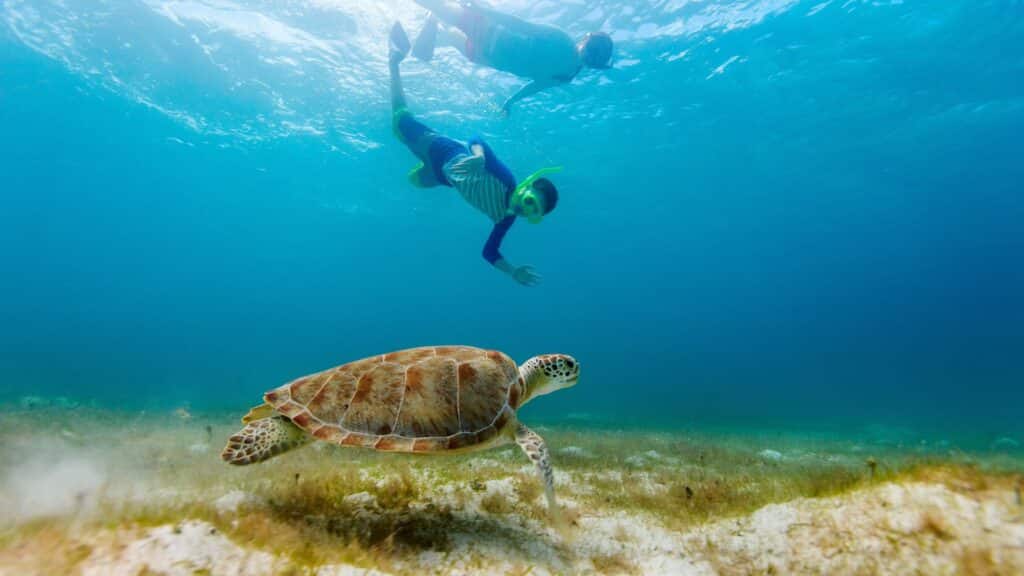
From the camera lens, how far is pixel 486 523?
319cm

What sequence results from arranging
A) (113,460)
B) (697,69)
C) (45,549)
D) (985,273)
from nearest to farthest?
1. (45,549)
2. (113,460)
3. (697,69)
4. (985,273)

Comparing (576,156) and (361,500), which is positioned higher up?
(576,156)

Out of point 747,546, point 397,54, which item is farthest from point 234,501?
point 397,54

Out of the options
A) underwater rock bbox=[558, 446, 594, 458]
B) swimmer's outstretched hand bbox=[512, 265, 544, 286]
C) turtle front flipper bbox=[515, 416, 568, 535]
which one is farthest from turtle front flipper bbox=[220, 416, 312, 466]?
underwater rock bbox=[558, 446, 594, 458]

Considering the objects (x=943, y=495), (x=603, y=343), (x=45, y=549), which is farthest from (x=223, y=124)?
(x=603, y=343)

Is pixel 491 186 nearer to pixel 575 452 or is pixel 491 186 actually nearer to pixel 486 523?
pixel 575 452

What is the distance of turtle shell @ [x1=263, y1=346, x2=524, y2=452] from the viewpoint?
3.16m

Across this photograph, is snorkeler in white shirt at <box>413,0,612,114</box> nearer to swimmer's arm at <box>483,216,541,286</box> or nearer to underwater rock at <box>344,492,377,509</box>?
swimmer's arm at <box>483,216,541,286</box>

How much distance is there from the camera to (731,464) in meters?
6.64

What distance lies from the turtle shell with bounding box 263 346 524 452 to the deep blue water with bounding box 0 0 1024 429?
1469 centimetres

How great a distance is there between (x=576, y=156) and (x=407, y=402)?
2473 centimetres

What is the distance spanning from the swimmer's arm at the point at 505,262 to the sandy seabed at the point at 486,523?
3133mm

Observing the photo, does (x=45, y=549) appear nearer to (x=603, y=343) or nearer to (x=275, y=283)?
(x=275, y=283)

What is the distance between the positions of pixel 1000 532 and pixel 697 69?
65.5ft
